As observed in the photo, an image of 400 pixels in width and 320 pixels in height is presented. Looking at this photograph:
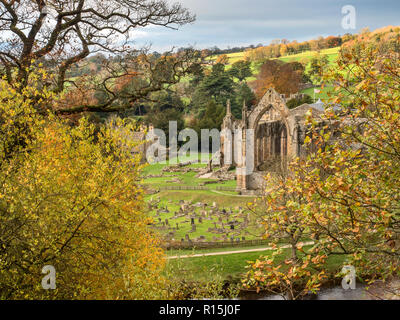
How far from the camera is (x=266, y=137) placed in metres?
50.0

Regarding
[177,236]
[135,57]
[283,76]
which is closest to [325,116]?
[135,57]

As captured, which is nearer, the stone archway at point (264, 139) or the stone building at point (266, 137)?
the stone building at point (266, 137)

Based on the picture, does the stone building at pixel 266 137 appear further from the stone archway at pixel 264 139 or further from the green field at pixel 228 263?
the green field at pixel 228 263

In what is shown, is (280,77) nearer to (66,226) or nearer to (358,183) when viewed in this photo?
(358,183)

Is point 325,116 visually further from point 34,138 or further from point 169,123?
point 169,123

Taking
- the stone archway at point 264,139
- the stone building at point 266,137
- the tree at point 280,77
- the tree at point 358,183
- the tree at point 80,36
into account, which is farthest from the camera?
the tree at point 280,77

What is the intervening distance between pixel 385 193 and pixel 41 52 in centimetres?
1289

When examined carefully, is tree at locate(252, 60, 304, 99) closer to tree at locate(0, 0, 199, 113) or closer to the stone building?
the stone building

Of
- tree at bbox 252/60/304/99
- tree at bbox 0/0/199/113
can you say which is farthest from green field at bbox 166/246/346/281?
tree at bbox 252/60/304/99

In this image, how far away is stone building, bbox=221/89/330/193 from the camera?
41.4m

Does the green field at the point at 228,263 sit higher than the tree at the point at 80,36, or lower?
lower

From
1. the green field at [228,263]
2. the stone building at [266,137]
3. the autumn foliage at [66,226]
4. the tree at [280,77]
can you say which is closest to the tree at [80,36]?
the autumn foliage at [66,226]

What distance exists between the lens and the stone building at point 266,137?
1631 inches
